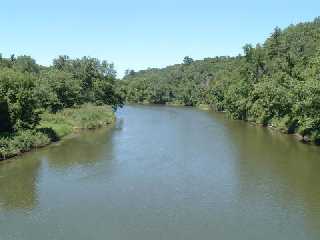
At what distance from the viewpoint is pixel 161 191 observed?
3625cm

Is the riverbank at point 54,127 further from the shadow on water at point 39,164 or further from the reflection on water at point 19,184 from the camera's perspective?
the reflection on water at point 19,184

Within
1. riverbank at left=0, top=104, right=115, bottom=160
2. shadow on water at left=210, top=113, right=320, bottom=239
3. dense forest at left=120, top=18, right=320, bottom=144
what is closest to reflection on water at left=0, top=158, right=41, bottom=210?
riverbank at left=0, top=104, right=115, bottom=160

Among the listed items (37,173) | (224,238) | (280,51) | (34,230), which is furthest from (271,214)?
(280,51)

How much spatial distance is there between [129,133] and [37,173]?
29413 mm

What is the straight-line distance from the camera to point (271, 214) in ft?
101

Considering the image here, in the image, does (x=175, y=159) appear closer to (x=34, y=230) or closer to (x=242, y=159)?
(x=242, y=159)

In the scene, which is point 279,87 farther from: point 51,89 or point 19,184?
point 19,184

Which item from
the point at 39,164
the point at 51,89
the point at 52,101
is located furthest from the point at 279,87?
the point at 39,164

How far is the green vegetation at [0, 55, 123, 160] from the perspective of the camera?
2036 inches

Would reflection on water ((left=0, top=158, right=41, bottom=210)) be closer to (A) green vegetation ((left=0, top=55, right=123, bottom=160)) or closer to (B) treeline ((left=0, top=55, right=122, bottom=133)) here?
(A) green vegetation ((left=0, top=55, right=123, bottom=160))

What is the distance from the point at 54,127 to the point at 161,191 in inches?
1291

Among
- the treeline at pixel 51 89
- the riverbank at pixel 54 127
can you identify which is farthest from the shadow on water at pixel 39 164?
the treeline at pixel 51 89

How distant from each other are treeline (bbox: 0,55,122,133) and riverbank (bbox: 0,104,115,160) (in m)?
1.63

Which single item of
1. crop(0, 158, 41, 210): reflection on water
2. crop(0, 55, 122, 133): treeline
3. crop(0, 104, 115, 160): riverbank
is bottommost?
crop(0, 158, 41, 210): reflection on water
